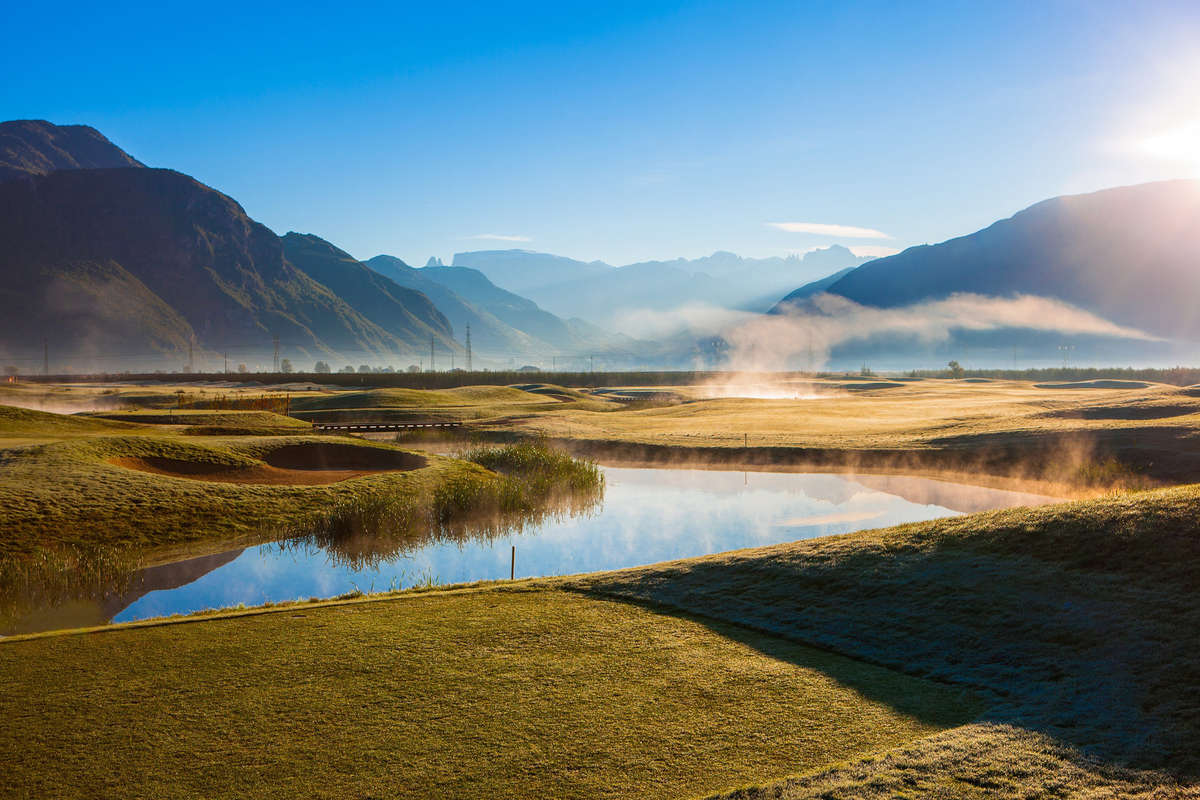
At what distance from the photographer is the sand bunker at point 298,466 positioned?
91.0 ft

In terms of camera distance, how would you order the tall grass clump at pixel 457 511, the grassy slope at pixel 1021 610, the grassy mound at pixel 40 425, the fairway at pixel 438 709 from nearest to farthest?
the fairway at pixel 438 709 < the grassy slope at pixel 1021 610 < the tall grass clump at pixel 457 511 < the grassy mound at pixel 40 425

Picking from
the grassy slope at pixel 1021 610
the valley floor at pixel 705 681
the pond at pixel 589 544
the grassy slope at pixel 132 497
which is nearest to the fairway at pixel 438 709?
the valley floor at pixel 705 681

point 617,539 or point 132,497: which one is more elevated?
point 132,497

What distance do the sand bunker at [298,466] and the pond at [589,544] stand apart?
23.5ft

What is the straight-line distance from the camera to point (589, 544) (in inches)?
878

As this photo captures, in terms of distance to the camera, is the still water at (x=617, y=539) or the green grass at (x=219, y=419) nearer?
the still water at (x=617, y=539)

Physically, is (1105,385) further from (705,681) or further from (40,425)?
(40,425)

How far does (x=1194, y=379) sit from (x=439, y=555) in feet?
400

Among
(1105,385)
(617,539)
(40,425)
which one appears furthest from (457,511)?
(1105,385)

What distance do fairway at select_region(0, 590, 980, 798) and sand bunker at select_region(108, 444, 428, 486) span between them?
17.5 metres

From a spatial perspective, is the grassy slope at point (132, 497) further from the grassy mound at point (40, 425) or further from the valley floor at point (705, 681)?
the valley floor at point (705, 681)

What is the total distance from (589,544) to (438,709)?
13.8 metres

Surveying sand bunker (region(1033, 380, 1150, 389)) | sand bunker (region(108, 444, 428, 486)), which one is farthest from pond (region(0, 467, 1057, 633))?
sand bunker (region(1033, 380, 1150, 389))

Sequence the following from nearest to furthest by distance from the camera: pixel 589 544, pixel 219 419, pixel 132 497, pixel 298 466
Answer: pixel 589 544
pixel 132 497
pixel 298 466
pixel 219 419
